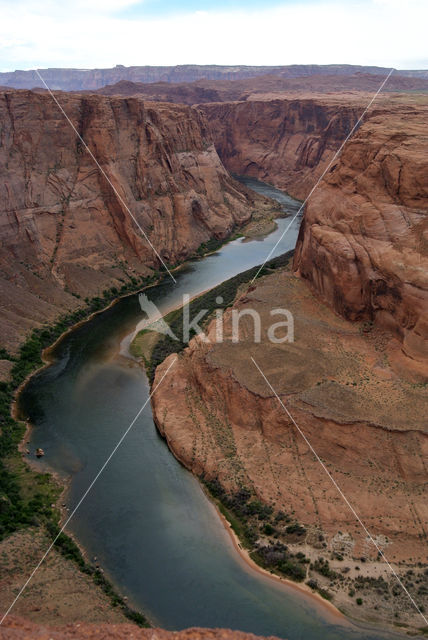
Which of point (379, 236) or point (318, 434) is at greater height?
point (379, 236)

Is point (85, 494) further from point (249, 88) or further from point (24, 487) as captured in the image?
point (249, 88)

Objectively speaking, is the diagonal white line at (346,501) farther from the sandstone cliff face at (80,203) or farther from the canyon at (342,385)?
the sandstone cliff face at (80,203)

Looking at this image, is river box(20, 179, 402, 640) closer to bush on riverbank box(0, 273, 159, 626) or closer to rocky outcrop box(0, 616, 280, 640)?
bush on riverbank box(0, 273, 159, 626)

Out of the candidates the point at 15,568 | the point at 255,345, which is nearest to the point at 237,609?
the point at 15,568

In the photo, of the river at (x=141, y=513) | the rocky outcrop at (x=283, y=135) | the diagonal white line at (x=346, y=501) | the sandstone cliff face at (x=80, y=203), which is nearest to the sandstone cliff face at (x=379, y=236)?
the diagonal white line at (x=346, y=501)

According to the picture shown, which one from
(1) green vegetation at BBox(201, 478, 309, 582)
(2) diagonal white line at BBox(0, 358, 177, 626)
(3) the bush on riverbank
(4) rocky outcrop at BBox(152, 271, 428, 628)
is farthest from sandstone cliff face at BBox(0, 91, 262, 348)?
(1) green vegetation at BBox(201, 478, 309, 582)

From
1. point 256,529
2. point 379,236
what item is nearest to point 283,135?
point 379,236
